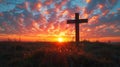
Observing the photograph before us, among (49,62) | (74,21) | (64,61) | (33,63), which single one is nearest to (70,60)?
(64,61)

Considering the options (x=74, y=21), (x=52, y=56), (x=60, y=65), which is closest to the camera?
(x=60, y=65)

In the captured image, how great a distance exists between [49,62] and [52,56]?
0.64 m

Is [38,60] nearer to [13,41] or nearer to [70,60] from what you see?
[70,60]

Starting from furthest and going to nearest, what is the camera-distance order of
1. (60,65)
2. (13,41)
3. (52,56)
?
(13,41)
(52,56)
(60,65)

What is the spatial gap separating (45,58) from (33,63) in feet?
2.72

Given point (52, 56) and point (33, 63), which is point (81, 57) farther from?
point (33, 63)

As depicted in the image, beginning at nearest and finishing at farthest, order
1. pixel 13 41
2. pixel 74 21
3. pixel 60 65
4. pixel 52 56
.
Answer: pixel 60 65 < pixel 52 56 < pixel 74 21 < pixel 13 41

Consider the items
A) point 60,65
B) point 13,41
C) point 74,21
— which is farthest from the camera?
point 13,41

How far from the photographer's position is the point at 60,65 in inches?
492

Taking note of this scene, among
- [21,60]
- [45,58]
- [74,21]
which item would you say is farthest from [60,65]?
[74,21]

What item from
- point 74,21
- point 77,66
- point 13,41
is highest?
point 74,21

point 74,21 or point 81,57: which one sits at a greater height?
point 74,21

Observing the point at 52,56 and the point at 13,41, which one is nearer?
the point at 52,56

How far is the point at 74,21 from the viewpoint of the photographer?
22.3m
